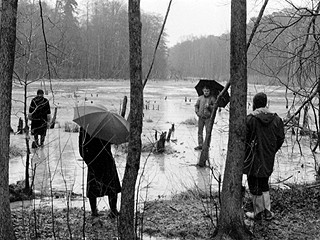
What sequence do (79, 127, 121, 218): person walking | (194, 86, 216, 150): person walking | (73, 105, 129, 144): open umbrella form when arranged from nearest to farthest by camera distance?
(73, 105, 129, 144): open umbrella
(79, 127, 121, 218): person walking
(194, 86, 216, 150): person walking

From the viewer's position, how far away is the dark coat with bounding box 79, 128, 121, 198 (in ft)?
18.3

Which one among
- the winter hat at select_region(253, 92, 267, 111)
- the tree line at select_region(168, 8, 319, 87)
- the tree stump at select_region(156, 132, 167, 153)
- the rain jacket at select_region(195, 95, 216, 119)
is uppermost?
the tree line at select_region(168, 8, 319, 87)

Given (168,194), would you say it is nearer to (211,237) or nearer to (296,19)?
(211,237)

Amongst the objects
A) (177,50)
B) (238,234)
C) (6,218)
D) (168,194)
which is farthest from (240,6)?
(177,50)

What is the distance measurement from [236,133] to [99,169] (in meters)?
1.84

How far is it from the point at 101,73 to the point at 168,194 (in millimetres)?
69024

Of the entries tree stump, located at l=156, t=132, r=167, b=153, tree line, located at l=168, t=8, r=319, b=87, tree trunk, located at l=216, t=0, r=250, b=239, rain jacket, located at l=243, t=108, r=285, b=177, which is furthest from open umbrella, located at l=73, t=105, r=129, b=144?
tree stump, located at l=156, t=132, r=167, b=153

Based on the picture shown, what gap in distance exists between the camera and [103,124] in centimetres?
535

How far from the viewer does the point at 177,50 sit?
154250 mm

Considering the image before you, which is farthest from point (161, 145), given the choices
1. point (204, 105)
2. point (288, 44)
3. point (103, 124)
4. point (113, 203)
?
point (103, 124)

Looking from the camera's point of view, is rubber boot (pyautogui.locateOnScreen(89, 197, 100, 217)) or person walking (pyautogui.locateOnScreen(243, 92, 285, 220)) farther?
rubber boot (pyautogui.locateOnScreen(89, 197, 100, 217))

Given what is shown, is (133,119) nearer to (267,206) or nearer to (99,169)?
(99,169)

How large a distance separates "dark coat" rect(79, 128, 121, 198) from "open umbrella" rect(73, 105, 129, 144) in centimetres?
20

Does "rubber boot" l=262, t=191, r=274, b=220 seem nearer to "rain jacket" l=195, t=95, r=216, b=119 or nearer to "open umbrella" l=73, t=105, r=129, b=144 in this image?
"open umbrella" l=73, t=105, r=129, b=144
